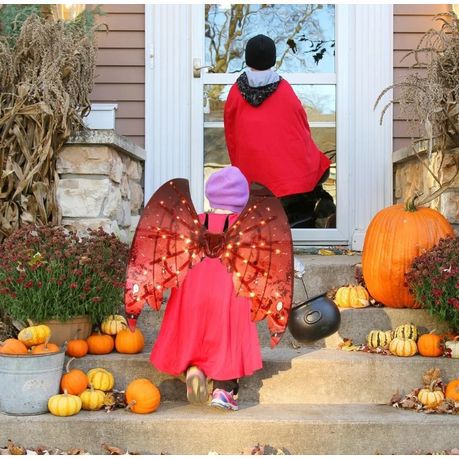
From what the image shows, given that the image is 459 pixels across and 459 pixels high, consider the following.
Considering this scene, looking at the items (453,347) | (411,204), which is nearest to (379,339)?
(453,347)

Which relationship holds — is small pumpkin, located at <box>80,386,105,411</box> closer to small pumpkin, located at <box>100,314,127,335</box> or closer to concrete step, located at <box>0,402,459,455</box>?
concrete step, located at <box>0,402,459,455</box>

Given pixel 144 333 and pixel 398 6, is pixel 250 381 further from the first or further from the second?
pixel 398 6

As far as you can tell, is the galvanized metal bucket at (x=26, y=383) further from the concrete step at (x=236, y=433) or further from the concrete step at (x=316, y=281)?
the concrete step at (x=316, y=281)

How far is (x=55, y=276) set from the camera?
343 centimetres

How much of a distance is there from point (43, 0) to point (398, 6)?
2531 mm

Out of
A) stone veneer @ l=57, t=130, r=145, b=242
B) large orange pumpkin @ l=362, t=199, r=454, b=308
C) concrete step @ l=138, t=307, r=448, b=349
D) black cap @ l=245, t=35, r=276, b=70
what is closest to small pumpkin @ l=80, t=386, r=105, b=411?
concrete step @ l=138, t=307, r=448, b=349

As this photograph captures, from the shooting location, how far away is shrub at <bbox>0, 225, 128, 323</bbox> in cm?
343

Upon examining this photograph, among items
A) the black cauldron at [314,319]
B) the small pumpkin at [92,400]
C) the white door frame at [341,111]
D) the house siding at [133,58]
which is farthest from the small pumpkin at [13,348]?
the house siding at [133,58]

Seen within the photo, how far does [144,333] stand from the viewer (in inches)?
153

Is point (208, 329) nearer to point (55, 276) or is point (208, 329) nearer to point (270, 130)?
point (55, 276)

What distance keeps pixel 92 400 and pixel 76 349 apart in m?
0.38

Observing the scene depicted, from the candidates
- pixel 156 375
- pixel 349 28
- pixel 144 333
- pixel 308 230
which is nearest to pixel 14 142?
pixel 144 333

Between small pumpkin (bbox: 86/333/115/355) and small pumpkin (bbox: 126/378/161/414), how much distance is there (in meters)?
0.45

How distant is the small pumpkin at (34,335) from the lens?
10.7 feet
